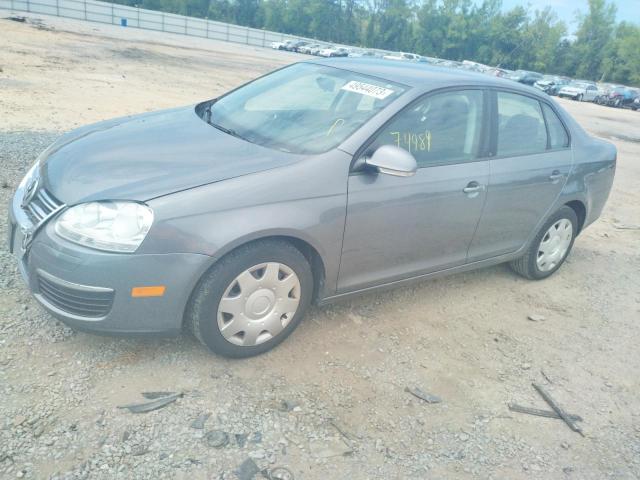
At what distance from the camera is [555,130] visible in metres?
4.56

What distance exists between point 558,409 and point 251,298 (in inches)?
75.3

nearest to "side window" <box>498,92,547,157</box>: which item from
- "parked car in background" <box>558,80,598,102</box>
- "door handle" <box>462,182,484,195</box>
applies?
"door handle" <box>462,182,484,195</box>

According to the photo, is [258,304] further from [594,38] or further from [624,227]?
[594,38]

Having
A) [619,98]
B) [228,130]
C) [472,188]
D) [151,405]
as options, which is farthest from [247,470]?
[619,98]

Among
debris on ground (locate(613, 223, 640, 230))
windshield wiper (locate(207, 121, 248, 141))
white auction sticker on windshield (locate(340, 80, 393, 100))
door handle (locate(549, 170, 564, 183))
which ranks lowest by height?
debris on ground (locate(613, 223, 640, 230))

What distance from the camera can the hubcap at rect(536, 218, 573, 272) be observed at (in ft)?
15.8

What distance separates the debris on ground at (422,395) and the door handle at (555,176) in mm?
2196

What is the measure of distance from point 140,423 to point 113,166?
1362mm

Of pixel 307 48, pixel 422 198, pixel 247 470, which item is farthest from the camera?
pixel 307 48

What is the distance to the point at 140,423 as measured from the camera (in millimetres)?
2658

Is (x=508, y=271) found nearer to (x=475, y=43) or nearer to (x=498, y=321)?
(x=498, y=321)

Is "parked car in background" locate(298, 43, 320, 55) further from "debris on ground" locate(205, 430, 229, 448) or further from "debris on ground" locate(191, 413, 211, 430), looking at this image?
"debris on ground" locate(205, 430, 229, 448)

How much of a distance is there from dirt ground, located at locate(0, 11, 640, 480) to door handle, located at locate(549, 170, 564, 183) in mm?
989

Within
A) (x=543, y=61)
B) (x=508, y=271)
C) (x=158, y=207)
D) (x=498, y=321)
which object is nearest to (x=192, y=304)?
(x=158, y=207)
